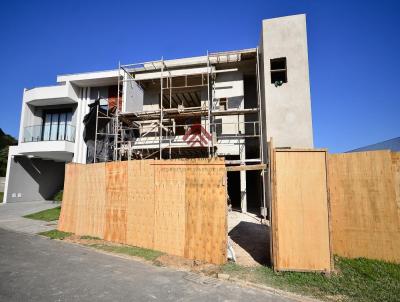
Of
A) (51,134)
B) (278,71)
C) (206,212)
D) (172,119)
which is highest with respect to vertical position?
(278,71)

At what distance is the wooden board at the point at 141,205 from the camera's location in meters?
6.90

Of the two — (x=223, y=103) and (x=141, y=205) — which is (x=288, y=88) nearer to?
(x=223, y=103)

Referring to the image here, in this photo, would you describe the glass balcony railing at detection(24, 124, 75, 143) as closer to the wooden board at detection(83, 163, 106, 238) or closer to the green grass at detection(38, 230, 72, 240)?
the green grass at detection(38, 230, 72, 240)

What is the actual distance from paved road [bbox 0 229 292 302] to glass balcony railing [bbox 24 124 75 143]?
1267 centimetres

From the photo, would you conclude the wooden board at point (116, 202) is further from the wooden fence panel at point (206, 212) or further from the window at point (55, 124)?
the window at point (55, 124)

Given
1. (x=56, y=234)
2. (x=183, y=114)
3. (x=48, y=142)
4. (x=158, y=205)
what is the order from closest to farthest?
(x=158, y=205), (x=56, y=234), (x=183, y=114), (x=48, y=142)

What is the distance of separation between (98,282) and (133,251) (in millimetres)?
1977

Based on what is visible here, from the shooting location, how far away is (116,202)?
768 centimetres

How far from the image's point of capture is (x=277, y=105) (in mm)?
12094

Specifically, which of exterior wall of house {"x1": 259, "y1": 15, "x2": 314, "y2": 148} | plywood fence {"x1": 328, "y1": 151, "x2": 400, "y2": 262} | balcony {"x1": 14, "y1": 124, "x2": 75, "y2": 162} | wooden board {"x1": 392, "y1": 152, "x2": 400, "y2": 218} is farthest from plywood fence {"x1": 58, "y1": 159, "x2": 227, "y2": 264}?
balcony {"x1": 14, "y1": 124, "x2": 75, "y2": 162}

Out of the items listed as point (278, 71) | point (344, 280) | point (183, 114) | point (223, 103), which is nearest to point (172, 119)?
point (183, 114)

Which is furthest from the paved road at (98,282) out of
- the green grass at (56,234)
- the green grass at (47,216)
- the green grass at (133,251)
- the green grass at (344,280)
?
the green grass at (47,216)

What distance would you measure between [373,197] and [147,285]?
17.1 ft

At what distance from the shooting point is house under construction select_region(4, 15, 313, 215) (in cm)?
1216
